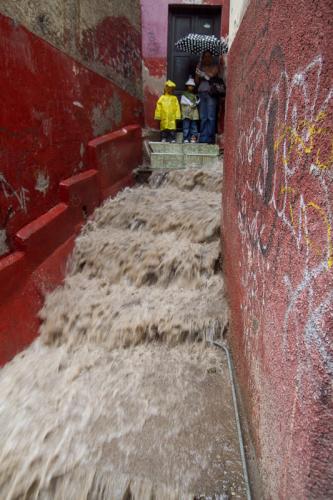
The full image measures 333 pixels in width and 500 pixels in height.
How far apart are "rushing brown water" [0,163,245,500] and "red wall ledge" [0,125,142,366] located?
0.43 ft

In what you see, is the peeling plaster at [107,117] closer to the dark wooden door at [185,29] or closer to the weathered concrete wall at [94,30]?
the weathered concrete wall at [94,30]

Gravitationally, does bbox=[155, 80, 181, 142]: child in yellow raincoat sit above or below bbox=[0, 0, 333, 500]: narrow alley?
above

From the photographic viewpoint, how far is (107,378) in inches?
110

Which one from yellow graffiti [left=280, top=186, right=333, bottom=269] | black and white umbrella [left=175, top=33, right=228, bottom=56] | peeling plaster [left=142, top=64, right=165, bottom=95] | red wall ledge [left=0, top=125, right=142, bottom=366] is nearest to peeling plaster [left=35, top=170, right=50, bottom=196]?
red wall ledge [left=0, top=125, right=142, bottom=366]

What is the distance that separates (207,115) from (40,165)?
417 cm

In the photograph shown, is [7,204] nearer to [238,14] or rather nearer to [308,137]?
[238,14]

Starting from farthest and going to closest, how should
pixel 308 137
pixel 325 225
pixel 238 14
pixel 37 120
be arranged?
pixel 37 120 → pixel 238 14 → pixel 308 137 → pixel 325 225

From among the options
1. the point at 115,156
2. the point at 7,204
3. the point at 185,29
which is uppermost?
the point at 185,29

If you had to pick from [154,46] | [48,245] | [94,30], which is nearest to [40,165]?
[48,245]

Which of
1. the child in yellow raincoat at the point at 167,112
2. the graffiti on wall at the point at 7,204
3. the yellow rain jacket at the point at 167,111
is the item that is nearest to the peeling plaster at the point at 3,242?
the graffiti on wall at the point at 7,204

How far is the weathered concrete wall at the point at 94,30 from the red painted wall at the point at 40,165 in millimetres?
130

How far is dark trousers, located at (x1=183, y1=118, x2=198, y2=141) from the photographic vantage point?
7.34m

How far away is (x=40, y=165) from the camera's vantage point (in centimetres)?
395

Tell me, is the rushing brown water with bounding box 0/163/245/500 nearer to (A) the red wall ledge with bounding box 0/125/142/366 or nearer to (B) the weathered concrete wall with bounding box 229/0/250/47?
(A) the red wall ledge with bounding box 0/125/142/366
